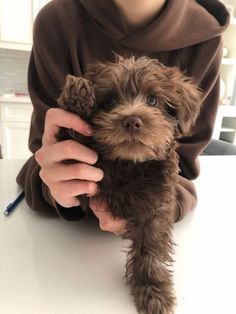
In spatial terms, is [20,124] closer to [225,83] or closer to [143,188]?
[225,83]

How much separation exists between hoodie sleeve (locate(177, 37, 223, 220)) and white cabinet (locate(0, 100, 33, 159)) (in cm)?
288

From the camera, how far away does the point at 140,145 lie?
2.39 ft

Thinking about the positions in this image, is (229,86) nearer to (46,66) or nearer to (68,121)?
(46,66)

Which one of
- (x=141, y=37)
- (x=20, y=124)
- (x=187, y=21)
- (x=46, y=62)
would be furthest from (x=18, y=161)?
(x=20, y=124)

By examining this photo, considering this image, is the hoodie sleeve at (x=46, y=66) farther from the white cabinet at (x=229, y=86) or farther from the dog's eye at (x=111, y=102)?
the white cabinet at (x=229, y=86)

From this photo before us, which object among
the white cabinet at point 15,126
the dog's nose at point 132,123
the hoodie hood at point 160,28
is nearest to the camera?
the dog's nose at point 132,123

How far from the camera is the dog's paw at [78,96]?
0.71 metres

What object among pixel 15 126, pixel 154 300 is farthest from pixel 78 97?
pixel 15 126

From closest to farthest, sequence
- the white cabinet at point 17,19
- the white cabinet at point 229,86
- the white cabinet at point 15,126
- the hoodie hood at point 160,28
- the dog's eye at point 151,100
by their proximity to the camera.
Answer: the dog's eye at point 151,100, the hoodie hood at point 160,28, the white cabinet at point 17,19, the white cabinet at point 15,126, the white cabinet at point 229,86

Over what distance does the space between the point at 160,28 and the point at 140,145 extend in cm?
61

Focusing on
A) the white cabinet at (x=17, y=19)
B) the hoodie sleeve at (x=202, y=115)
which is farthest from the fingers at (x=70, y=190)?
the white cabinet at (x=17, y=19)

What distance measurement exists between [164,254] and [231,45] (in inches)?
163

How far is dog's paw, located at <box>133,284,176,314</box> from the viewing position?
2.49ft

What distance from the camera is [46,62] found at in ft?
4.00
